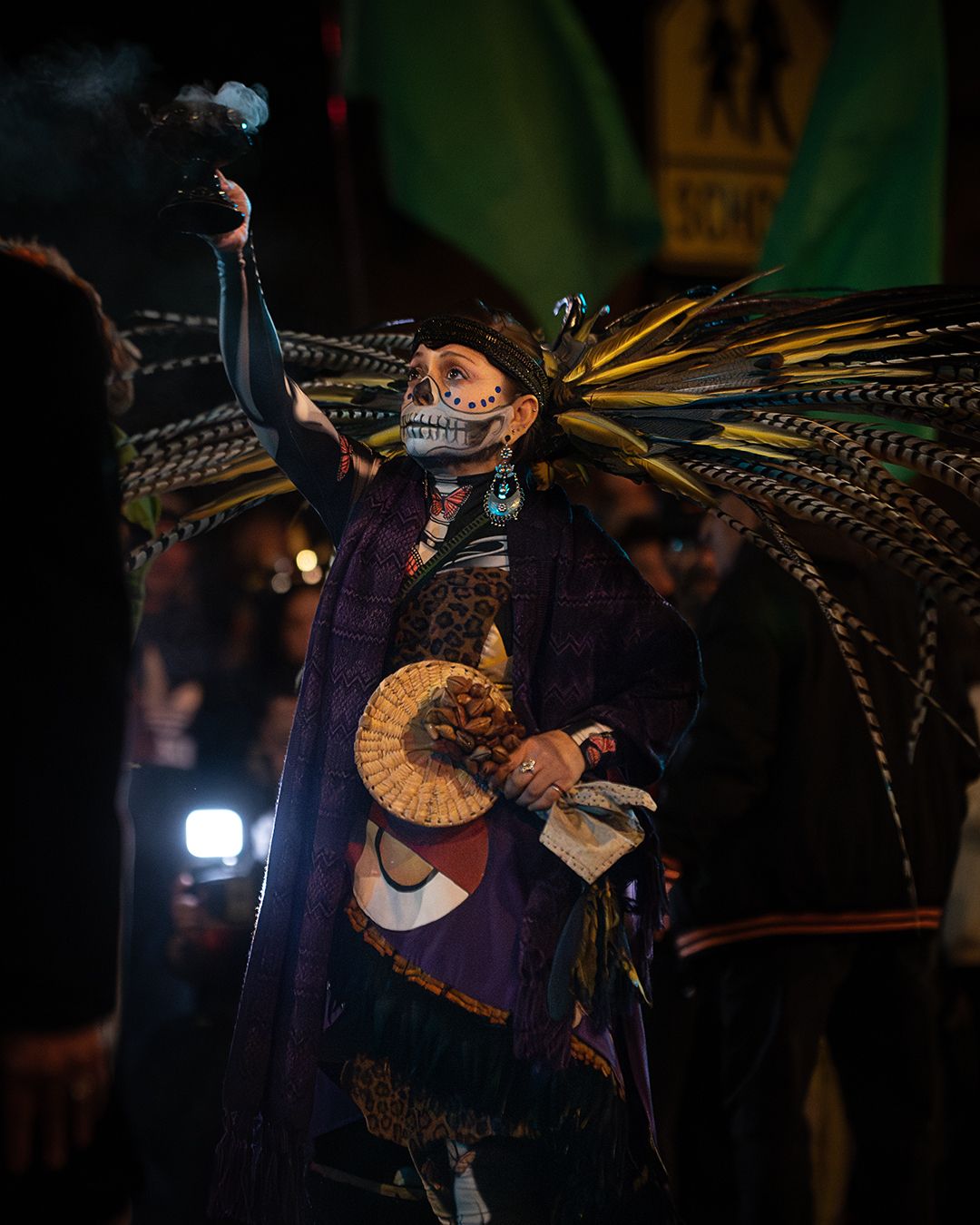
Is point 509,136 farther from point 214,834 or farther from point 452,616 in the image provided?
point 452,616

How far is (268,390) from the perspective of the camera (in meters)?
2.26

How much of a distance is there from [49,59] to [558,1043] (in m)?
2.13

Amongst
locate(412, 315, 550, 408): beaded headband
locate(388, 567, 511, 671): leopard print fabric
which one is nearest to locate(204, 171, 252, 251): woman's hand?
locate(412, 315, 550, 408): beaded headband

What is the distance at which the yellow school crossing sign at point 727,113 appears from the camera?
7.69 m

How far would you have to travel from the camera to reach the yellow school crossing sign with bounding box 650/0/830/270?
25.2 feet

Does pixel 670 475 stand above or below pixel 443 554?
above

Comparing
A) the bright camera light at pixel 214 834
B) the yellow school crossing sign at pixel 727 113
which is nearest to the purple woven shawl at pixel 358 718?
the bright camera light at pixel 214 834

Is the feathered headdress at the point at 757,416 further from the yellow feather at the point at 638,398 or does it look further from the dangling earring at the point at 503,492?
the dangling earring at the point at 503,492

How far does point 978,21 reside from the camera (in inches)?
313

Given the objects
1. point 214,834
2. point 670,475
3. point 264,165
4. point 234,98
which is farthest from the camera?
point 264,165

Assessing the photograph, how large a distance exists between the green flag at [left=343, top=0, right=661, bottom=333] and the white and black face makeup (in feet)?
12.0

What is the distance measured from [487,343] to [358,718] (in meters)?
0.70

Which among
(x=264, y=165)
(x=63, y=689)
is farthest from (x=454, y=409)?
(x=264, y=165)

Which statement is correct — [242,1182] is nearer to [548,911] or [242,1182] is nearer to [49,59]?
[548,911]
